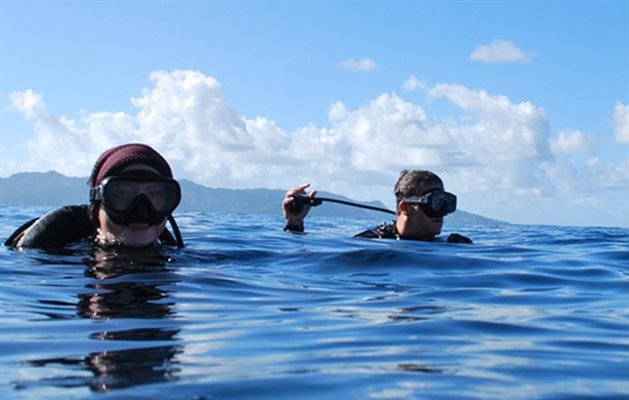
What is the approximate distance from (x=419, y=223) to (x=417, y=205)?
227 mm

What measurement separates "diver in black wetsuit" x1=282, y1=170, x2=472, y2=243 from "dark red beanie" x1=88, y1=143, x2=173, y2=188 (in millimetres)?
2789

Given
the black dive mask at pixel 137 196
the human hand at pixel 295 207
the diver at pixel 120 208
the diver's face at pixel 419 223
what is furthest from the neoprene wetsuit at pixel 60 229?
the diver's face at pixel 419 223

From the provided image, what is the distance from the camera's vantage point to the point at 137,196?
20.3 ft

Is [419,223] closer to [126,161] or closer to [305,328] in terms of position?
[126,161]

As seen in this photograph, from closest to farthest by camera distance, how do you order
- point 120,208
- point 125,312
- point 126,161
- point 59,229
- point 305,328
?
1. point 305,328
2. point 125,312
3. point 120,208
4. point 126,161
5. point 59,229

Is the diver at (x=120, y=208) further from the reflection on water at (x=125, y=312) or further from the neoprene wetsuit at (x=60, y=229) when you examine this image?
the reflection on water at (x=125, y=312)

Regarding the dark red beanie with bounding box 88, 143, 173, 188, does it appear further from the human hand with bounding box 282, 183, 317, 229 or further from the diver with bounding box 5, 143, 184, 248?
the human hand with bounding box 282, 183, 317, 229

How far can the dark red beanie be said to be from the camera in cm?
641

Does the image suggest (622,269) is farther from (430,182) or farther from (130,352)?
(130,352)

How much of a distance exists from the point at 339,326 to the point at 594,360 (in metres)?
1.16

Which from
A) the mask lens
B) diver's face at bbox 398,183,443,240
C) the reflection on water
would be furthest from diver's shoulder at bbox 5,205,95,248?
diver's face at bbox 398,183,443,240

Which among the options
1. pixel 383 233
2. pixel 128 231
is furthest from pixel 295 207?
pixel 128 231

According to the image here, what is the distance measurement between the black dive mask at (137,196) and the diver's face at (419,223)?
12.4ft

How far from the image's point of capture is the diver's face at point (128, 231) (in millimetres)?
6430
